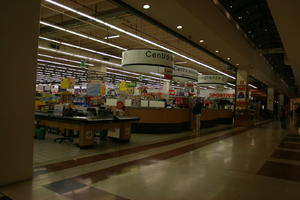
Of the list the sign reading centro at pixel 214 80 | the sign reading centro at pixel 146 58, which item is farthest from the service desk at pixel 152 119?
the sign reading centro at pixel 214 80

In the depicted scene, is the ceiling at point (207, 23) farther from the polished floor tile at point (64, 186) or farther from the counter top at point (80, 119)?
the polished floor tile at point (64, 186)

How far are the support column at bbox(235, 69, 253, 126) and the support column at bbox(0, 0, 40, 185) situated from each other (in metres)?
12.9

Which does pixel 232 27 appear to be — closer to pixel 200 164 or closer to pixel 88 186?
pixel 200 164

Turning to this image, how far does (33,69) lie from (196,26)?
5.24 metres

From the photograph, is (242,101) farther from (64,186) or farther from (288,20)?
(64,186)

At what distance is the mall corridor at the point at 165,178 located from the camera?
316 cm

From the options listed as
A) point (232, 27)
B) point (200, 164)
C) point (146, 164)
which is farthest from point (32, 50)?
point (232, 27)

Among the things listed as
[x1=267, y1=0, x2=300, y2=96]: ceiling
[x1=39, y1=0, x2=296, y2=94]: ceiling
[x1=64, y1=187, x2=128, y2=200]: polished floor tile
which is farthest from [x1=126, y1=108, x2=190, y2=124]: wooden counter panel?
[x1=64, y1=187, x2=128, y2=200]: polished floor tile

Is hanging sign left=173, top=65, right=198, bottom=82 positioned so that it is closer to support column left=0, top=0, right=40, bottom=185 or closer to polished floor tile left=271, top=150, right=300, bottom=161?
polished floor tile left=271, top=150, right=300, bottom=161

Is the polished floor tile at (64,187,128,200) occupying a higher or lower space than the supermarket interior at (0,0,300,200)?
lower

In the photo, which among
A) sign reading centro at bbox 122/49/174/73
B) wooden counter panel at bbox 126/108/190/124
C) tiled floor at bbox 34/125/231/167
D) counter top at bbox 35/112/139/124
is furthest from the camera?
wooden counter panel at bbox 126/108/190/124

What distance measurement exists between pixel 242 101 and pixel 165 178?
1164 centimetres

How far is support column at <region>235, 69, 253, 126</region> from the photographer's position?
46.2ft

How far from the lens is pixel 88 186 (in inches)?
132
